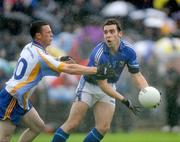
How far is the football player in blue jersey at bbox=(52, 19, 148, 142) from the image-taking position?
13.2 meters

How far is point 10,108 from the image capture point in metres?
12.7

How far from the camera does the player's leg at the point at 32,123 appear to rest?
12.9 metres

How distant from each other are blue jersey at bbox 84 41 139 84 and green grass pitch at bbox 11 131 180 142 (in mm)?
4151

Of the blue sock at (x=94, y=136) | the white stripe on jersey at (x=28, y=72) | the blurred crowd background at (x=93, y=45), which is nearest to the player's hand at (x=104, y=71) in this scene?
the white stripe on jersey at (x=28, y=72)

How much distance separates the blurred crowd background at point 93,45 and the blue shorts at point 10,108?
6.24 metres

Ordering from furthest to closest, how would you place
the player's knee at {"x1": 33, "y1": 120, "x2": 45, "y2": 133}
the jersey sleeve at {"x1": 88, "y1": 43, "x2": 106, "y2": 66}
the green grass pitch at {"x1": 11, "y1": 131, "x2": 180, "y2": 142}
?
the green grass pitch at {"x1": 11, "y1": 131, "x2": 180, "y2": 142}
the jersey sleeve at {"x1": 88, "y1": 43, "x2": 106, "y2": 66}
the player's knee at {"x1": 33, "y1": 120, "x2": 45, "y2": 133}

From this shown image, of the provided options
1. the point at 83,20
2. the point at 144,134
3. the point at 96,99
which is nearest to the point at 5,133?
the point at 96,99

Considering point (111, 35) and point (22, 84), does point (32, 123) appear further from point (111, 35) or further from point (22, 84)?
point (111, 35)

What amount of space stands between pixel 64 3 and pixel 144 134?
4567mm

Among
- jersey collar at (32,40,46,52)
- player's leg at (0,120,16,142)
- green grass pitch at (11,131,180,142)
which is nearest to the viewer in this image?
player's leg at (0,120,16,142)

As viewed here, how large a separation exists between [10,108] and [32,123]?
44 cm

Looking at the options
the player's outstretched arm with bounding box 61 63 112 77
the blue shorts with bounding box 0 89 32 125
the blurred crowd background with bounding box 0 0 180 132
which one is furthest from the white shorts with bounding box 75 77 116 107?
the blurred crowd background with bounding box 0 0 180 132

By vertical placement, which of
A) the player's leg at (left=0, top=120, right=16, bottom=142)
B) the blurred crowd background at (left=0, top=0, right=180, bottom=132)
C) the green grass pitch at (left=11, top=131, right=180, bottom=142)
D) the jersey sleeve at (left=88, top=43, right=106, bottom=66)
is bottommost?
the green grass pitch at (left=11, top=131, right=180, bottom=142)

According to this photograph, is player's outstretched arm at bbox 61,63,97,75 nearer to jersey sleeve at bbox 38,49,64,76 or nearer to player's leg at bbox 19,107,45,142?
jersey sleeve at bbox 38,49,64,76
